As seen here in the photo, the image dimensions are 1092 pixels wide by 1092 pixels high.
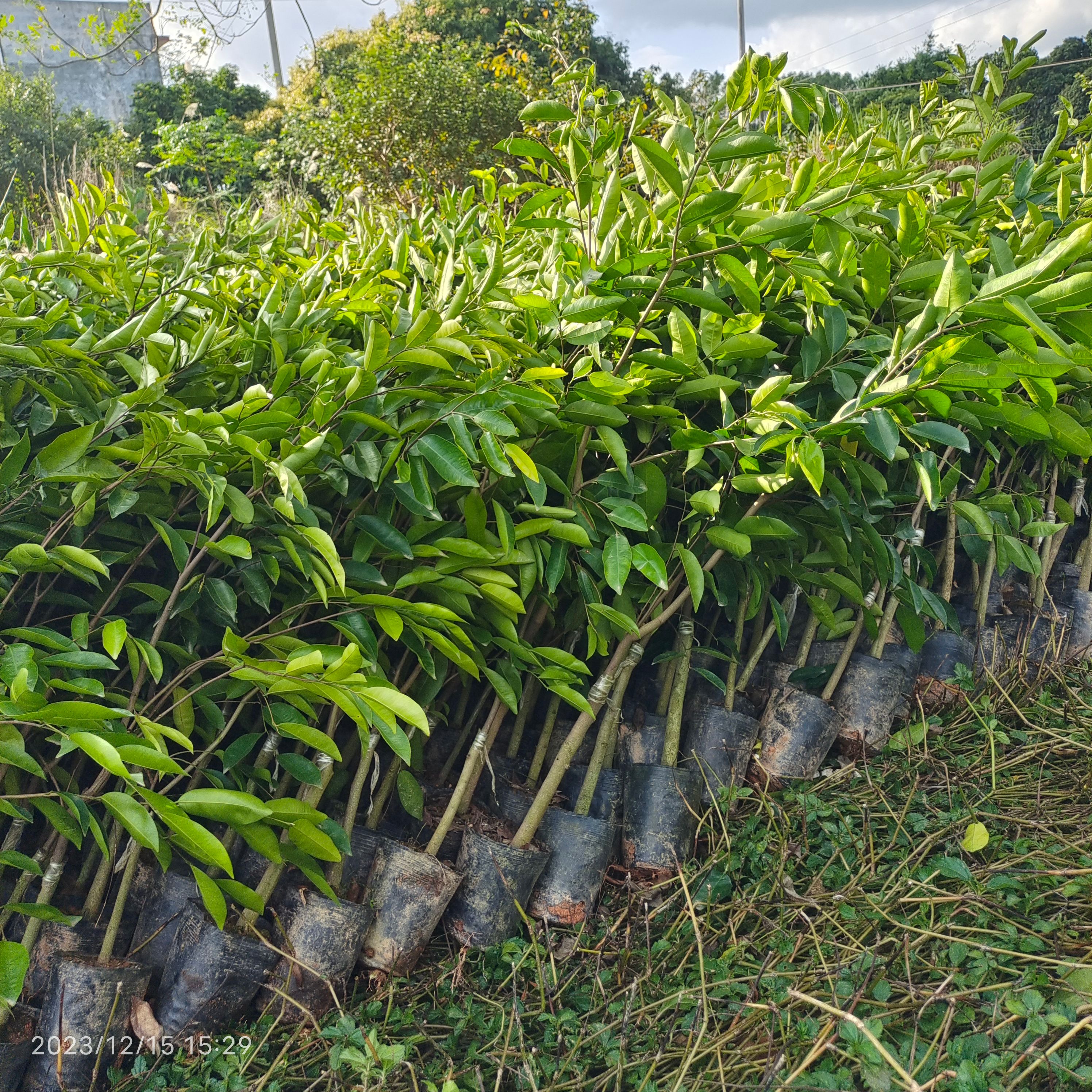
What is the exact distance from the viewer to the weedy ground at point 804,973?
1.26 metres

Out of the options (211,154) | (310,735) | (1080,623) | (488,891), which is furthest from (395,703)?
(211,154)

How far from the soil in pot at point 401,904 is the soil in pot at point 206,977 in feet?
0.65

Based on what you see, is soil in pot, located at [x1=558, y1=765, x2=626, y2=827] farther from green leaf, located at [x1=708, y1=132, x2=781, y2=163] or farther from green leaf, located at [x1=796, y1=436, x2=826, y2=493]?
green leaf, located at [x1=708, y1=132, x2=781, y2=163]

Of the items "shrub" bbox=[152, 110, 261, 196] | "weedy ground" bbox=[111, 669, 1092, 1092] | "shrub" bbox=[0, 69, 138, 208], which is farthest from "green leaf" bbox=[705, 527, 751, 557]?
"shrub" bbox=[0, 69, 138, 208]

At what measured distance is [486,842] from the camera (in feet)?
5.58

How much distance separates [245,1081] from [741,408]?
1.50 metres

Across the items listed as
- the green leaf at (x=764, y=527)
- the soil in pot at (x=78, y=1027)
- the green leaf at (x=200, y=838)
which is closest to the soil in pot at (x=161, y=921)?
the soil in pot at (x=78, y=1027)

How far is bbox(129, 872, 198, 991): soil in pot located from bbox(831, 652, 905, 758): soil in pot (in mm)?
1452

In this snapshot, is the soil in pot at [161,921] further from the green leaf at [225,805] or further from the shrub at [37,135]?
the shrub at [37,135]

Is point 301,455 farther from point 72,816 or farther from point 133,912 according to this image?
point 133,912

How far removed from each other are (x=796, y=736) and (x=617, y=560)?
0.80 m

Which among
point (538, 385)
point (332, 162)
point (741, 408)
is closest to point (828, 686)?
point (741, 408)

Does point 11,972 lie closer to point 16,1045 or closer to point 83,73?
point 16,1045

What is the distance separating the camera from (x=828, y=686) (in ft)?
6.87
